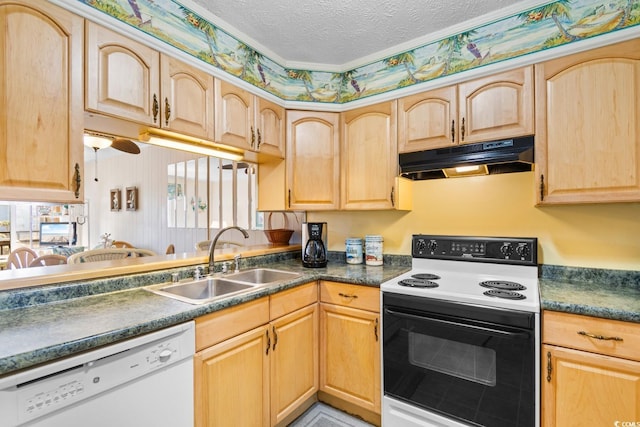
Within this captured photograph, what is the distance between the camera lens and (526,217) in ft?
6.34

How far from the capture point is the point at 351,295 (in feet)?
6.26

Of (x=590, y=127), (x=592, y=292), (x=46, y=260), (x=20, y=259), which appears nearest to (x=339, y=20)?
(x=590, y=127)

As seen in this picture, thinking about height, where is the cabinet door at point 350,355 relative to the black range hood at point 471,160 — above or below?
below

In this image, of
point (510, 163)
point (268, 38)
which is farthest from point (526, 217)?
point (268, 38)

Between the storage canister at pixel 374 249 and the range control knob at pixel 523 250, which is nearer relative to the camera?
Answer: the range control knob at pixel 523 250

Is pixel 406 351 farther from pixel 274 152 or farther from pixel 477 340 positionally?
pixel 274 152

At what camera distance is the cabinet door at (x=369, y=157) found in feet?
7.09

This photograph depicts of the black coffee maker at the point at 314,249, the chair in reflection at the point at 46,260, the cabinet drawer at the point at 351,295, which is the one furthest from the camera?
the chair in reflection at the point at 46,260

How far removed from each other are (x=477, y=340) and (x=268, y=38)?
2.18 metres

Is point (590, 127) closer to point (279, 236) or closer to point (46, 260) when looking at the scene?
point (279, 236)

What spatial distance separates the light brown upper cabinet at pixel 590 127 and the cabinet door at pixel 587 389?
2.51ft

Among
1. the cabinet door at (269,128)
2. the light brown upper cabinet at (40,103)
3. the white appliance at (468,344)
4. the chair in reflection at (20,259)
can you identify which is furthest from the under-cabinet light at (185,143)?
the chair in reflection at (20,259)

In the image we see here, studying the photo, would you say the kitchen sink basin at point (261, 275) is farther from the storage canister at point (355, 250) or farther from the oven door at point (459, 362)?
the oven door at point (459, 362)

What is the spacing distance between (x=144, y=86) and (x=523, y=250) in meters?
2.26
